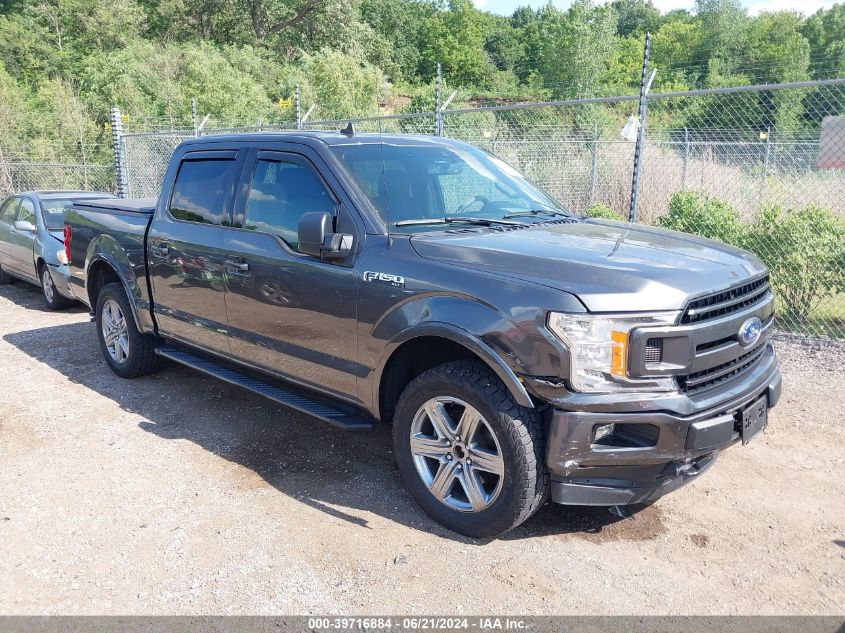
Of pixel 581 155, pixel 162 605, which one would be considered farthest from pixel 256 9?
pixel 162 605

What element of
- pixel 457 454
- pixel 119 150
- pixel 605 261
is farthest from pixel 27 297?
pixel 605 261

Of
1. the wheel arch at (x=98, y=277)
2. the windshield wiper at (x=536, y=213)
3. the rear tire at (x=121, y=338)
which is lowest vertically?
the rear tire at (x=121, y=338)

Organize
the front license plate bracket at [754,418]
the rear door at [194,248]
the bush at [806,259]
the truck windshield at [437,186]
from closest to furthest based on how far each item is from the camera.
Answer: the front license plate bracket at [754,418], the truck windshield at [437,186], the rear door at [194,248], the bush at [806,259]

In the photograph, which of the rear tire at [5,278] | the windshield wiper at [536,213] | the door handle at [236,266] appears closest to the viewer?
the windshield wiper at [536,213]

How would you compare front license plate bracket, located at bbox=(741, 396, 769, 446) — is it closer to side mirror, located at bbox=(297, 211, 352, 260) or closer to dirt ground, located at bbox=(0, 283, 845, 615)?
dirt ground, located at bbox=(0, 283, 845, 615)

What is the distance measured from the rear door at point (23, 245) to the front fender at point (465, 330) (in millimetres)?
7497

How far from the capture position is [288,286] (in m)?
4.07

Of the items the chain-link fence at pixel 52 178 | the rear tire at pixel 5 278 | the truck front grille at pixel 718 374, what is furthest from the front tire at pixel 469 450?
the chain-link fence at pixel 52 178

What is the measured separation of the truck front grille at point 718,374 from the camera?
3.05m

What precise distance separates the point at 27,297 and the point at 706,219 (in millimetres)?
9312

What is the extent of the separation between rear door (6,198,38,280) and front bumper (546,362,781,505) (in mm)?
8475

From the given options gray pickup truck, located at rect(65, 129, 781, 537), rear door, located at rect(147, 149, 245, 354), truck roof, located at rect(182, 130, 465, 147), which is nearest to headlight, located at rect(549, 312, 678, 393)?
gray pickup truck, located at rect(65, 129, 781, 537)

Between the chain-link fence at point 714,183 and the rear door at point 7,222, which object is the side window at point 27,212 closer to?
the rear door at point 7,222

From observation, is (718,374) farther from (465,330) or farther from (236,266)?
(236,266)
